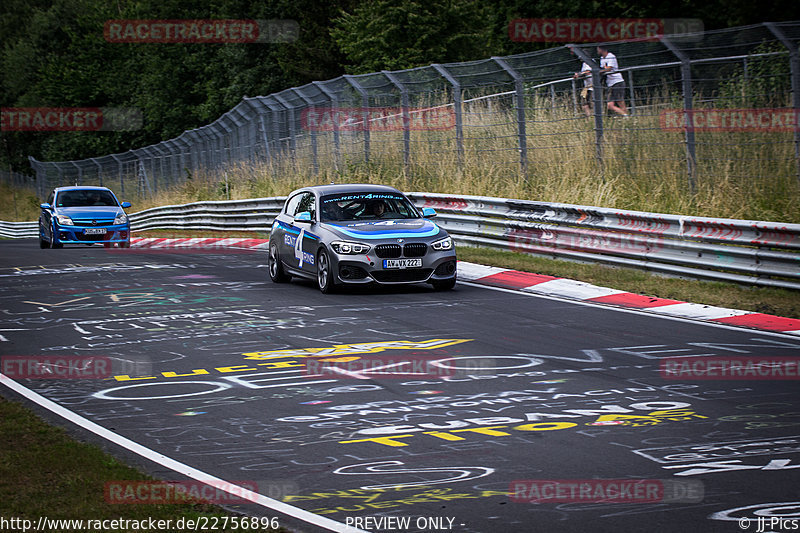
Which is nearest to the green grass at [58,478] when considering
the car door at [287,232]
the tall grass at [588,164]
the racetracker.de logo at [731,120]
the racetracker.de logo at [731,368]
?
the racetracker.de logo at [731,368]

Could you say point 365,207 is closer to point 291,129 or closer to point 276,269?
point 276,269

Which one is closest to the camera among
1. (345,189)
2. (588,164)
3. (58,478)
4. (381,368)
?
(58,478)

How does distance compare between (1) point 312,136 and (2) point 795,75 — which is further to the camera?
(1) point 312,136

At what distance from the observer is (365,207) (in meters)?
15.0

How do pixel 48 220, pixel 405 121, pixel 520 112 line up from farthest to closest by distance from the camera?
pixel 48 220
pixel 405 121
pixel 520 112

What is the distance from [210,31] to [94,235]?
42.1 meters

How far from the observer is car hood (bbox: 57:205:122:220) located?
1020 inches

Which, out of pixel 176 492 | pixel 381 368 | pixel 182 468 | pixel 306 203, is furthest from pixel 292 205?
pixel 176 492

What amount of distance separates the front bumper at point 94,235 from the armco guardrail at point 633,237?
9122 millimetres

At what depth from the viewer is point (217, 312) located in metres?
13.0

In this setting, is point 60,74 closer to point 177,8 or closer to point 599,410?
point 177,8

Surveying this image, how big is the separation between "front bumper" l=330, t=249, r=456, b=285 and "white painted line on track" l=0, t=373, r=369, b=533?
5718 mm

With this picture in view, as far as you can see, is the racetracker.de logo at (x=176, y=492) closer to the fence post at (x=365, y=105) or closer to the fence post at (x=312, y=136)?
the fence post at (x=365, y=105)

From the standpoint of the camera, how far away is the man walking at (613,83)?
17.5m
